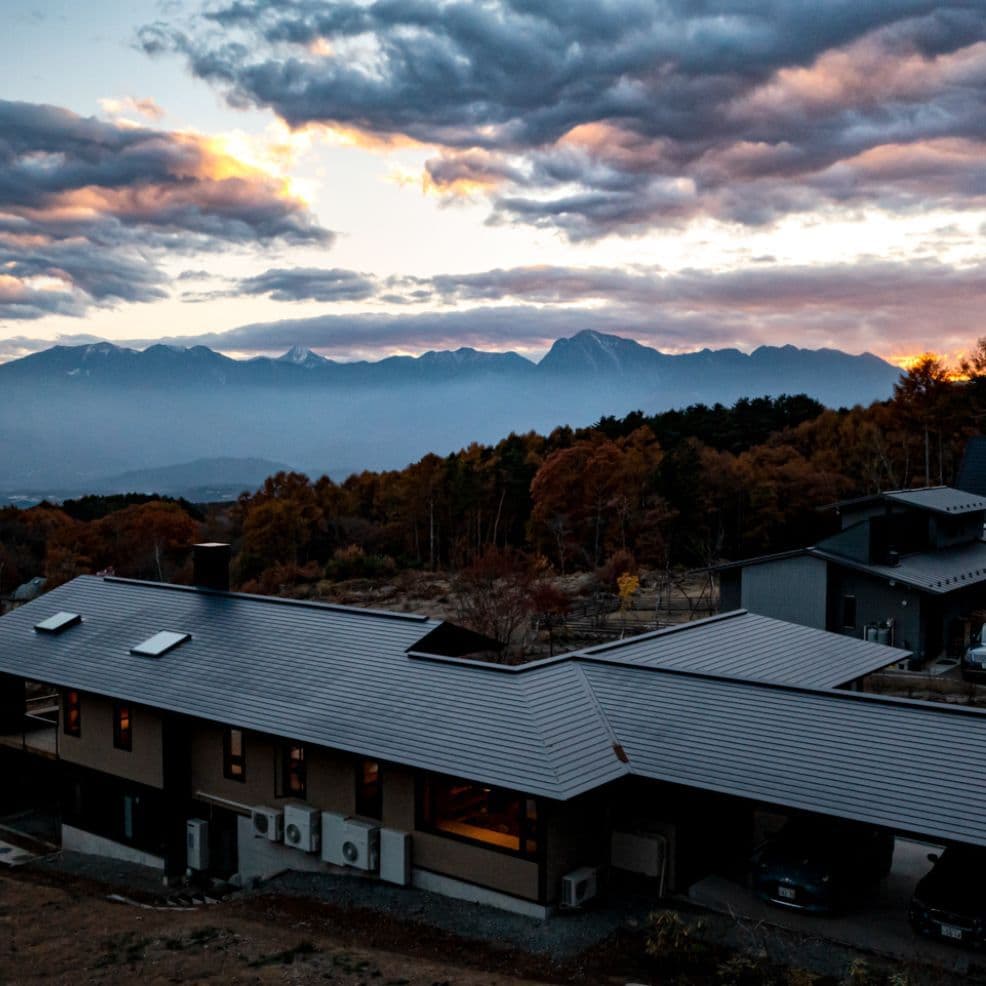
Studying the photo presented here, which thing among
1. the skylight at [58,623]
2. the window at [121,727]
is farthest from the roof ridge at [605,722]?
the skylight at [58,623]

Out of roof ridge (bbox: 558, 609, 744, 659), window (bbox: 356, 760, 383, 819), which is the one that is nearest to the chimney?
window (bbox: 356, 760, 383, 819)

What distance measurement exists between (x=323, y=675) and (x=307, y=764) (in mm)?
1600

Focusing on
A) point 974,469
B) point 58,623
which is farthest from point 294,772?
point 974,469

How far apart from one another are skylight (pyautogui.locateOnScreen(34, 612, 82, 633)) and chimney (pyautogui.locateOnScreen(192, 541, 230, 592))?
116 inches

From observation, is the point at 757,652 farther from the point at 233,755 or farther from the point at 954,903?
the point at 233,755

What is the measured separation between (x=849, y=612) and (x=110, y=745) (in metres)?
24.1

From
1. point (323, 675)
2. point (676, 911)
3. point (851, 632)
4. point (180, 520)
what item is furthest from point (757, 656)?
point (180, 520)

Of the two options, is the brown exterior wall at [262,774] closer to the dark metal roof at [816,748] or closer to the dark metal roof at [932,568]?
the dark metal roof at [816,748]

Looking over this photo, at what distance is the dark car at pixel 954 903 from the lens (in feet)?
37.5

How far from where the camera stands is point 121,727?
1983cm

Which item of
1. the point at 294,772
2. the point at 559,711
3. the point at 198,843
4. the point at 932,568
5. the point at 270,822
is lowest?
the point at 198,843

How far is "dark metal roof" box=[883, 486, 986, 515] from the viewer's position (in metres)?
34.0

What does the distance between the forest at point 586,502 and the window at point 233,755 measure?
2864cm

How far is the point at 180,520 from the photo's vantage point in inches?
2936
